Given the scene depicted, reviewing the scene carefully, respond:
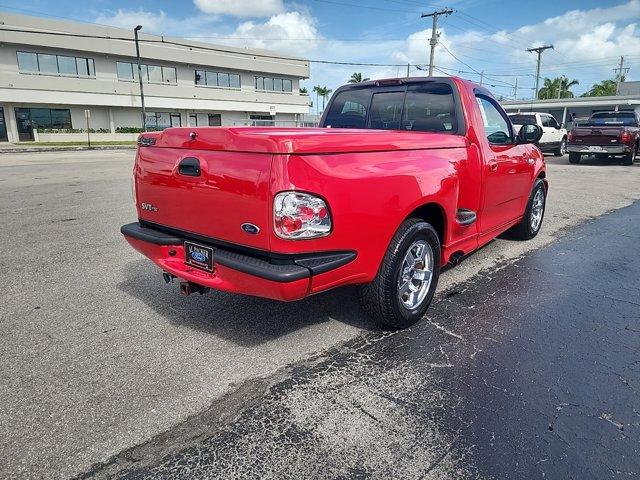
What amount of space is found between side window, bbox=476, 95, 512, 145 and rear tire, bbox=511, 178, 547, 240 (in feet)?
4.17

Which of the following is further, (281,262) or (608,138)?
(608,138)

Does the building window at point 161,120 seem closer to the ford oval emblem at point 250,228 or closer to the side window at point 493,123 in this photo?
the side window at point 493,123

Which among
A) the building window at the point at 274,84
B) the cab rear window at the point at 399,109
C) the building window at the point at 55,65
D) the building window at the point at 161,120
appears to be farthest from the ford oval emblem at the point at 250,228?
the building window at the point at 274,84

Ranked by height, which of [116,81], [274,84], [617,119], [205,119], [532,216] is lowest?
[532,216]

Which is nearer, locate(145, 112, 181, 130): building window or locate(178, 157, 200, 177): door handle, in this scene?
locate(178, 157, 200, 177): door handle

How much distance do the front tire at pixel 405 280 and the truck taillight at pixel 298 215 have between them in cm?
75

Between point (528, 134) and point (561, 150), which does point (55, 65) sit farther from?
point (528, 134)

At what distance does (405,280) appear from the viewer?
11.6 feet

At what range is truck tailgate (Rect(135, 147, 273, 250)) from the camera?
2.69 meters

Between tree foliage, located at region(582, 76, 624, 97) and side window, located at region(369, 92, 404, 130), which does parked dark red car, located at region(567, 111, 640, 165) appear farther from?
tree foliage, located at region(582, 76, 624, 97)

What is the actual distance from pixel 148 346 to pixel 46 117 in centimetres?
4244

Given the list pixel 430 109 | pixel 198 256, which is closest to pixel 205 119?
pixel 430 109

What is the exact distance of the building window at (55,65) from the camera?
119ft

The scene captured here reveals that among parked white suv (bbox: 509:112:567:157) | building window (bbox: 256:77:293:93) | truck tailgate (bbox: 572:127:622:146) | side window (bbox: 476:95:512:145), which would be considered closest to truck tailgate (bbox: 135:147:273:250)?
side window (bbox: 476:95:512:145)
